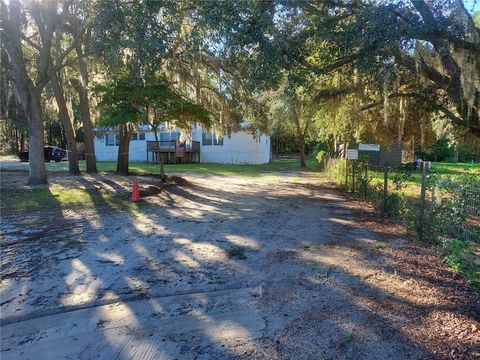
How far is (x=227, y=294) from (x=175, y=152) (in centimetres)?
2849

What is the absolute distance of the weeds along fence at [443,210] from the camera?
14.2 ft

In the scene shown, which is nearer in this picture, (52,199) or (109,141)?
(52,199)

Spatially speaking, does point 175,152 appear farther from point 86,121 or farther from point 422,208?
point 422,208

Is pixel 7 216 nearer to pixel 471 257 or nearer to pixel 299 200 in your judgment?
pixel 299 200

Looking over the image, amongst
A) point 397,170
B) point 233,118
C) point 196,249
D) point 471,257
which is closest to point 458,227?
point 471,257

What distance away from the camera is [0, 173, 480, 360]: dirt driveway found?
2.99 m

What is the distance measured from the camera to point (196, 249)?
226 inches

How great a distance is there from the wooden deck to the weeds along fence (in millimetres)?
24267

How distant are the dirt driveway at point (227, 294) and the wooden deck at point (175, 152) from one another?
24.5 meters

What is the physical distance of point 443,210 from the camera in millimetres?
5035

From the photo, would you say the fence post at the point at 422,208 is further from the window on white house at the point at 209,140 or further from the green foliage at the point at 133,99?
the window on white house at the point at 209,140

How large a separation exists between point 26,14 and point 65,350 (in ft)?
43.3

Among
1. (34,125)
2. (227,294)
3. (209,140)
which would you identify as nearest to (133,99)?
(34,125)

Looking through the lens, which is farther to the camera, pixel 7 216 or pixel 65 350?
pixel 7 216
